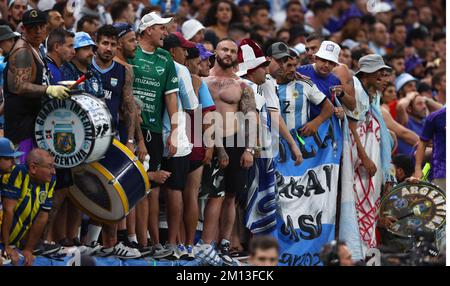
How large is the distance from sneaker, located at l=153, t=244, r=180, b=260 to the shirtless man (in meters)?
0.61

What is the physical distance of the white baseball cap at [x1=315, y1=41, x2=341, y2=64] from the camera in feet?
50.7

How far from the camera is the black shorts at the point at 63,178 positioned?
505 inches

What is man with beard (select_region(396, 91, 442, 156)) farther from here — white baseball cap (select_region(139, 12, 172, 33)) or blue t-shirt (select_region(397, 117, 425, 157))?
white baseball cap (select_region(139, 12, 172, 33))

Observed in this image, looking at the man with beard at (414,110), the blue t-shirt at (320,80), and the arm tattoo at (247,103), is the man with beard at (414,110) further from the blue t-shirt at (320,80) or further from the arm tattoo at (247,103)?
the arm tattoo at (247,103)

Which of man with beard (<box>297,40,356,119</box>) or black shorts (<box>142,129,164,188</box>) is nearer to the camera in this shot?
black shorts (<box>142,129,164,188</box>)

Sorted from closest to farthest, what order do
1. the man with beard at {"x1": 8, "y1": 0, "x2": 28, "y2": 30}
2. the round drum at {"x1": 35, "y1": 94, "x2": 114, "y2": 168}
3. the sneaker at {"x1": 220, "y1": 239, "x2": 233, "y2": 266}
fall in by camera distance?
the round drum at {"x1": 35, "y1": 94, "x2": 114, "y2": 168}, the sneaker at {"x1": 220, "y1": 239, "x2": 233, "y2": 266}, the man with beard at {"x1": 8, "y1": 0, "x2": 28, "y2": 30}

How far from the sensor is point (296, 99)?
15203 millimetres

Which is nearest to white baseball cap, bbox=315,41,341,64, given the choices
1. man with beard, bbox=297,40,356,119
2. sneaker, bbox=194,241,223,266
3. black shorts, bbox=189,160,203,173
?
man with beard, bbox=297,40,356,119

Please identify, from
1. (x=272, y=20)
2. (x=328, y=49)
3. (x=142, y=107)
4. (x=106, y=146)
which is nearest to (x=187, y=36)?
(x=328, y=49)

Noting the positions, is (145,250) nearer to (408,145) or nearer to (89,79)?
(89,79)

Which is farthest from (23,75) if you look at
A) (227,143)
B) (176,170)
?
(227,143)

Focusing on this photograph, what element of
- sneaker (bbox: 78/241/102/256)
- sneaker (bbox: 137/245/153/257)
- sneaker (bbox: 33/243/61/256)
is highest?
sneaker (bbox: 33/243/61/256)
